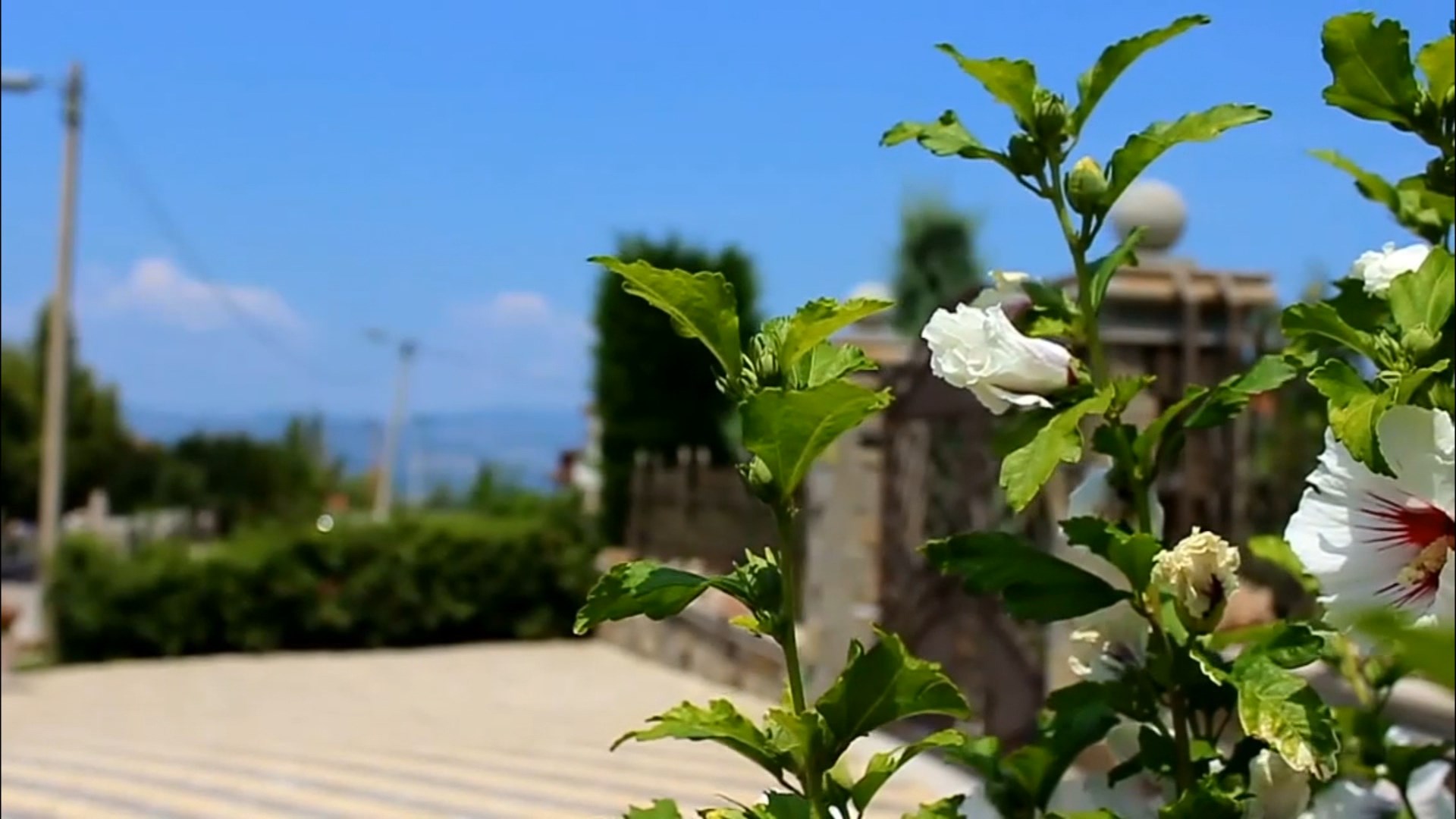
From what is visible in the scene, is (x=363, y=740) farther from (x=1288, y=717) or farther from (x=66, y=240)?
(x=66, y=240)

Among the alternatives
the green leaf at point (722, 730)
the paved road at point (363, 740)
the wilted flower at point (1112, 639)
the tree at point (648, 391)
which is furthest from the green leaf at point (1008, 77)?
the tree at point (648, 391)

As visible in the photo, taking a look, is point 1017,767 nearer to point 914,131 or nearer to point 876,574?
point 914,131

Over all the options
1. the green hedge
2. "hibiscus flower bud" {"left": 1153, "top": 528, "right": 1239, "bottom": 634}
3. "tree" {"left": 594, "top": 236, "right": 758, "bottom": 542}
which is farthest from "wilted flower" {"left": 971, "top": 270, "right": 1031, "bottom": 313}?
"tree" {"left": 594, "top": 236, "right": 758, "bottom": 542}

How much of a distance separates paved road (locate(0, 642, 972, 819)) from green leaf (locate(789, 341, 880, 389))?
799mm

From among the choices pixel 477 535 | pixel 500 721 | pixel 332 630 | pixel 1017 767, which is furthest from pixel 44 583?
pixel 1017 767

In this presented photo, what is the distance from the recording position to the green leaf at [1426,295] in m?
1.02

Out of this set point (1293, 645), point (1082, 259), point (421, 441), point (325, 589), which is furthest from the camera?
point (421, 441)

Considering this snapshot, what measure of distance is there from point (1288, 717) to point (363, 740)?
6302mm

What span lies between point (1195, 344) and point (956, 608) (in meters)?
1.31

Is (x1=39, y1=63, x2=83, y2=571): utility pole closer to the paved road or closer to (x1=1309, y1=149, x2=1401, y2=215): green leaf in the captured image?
the paved road

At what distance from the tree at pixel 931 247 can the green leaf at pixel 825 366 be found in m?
14.8

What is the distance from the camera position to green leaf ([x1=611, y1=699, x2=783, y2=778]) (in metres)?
0.95

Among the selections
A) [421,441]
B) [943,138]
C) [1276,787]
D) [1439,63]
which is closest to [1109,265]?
[943,138]

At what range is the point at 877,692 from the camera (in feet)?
3.15
